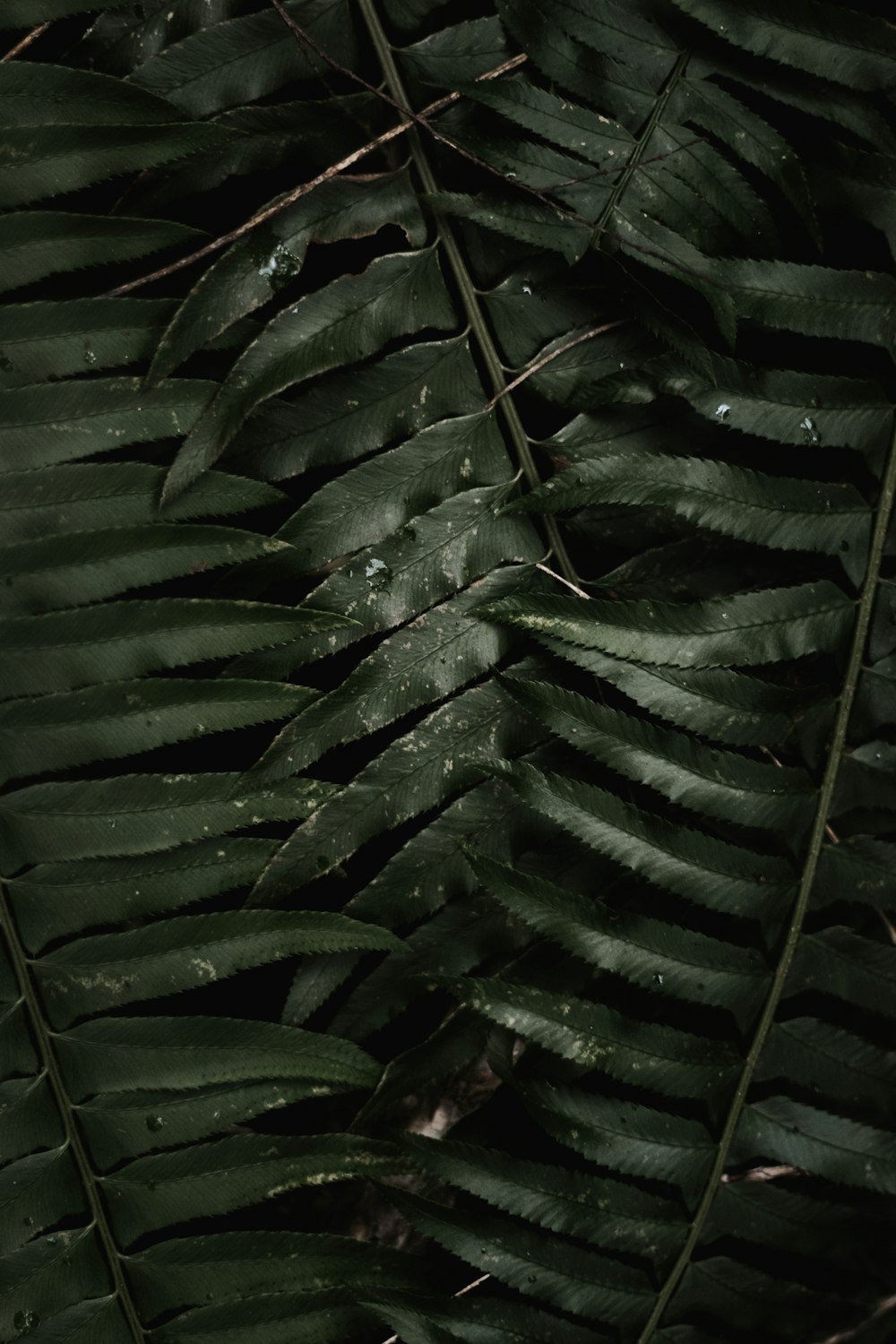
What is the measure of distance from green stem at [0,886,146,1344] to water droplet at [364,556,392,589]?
758mm

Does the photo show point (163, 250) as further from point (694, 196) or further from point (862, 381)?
point (862, 381)

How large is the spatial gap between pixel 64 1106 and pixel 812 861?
4.05 feet

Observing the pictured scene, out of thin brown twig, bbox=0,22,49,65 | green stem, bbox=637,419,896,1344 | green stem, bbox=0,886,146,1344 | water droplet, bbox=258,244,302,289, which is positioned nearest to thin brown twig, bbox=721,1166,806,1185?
green stem, bbox=637,419,896,1344

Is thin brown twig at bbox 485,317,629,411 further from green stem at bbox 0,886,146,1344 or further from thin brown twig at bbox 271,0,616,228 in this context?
green stem at bbox 0,886,146,1344

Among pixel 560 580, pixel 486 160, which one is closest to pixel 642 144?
pixel 486 160

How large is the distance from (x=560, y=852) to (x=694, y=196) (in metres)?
1.09

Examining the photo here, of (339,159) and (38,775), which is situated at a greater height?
(339,159)

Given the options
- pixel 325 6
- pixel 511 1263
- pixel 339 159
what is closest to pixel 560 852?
pixel 511 1263

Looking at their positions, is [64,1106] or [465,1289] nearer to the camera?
[64,1106]

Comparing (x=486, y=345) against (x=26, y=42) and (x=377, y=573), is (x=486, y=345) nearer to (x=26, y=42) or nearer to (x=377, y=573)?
(x=377, y=573)

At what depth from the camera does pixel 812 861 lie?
1695 mm

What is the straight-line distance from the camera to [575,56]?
5.58 feet

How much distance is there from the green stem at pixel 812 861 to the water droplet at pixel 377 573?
0.75 meters

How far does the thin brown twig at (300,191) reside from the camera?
1700 mm
